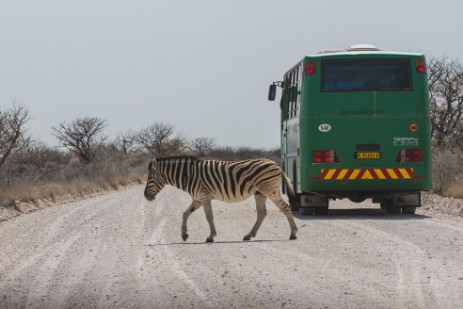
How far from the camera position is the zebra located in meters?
15.8

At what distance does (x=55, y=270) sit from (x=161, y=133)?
6913 cm

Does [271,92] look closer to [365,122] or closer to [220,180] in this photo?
[365,122]

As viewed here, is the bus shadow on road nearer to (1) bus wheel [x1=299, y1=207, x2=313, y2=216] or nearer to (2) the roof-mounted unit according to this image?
(1) bus wheel [x1=299, y1=207, x2=313, y2=216]

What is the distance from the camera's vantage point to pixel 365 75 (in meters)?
21.0

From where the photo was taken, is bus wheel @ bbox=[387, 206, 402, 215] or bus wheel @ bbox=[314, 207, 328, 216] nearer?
bus wheel @ bbox=[314, 207, 328, 216]

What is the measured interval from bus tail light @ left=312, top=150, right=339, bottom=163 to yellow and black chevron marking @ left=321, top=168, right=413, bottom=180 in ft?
0.72

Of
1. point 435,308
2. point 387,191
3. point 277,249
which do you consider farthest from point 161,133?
point 435,308

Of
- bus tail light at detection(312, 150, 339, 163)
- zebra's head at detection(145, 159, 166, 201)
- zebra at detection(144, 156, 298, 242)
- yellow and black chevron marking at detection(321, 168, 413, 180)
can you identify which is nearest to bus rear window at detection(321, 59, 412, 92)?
bus tail light at detection(312, 150, 339, 163)

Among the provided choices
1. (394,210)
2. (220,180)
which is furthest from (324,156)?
(220,180)

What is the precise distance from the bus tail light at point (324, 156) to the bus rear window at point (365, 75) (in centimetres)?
139

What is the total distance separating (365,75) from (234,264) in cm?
999

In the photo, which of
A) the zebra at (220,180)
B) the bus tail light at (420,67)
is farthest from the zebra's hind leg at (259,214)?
the bus tail light at (420,67)

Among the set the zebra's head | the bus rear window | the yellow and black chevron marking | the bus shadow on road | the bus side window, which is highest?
the bus rear window

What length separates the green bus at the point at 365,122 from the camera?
20.9m
